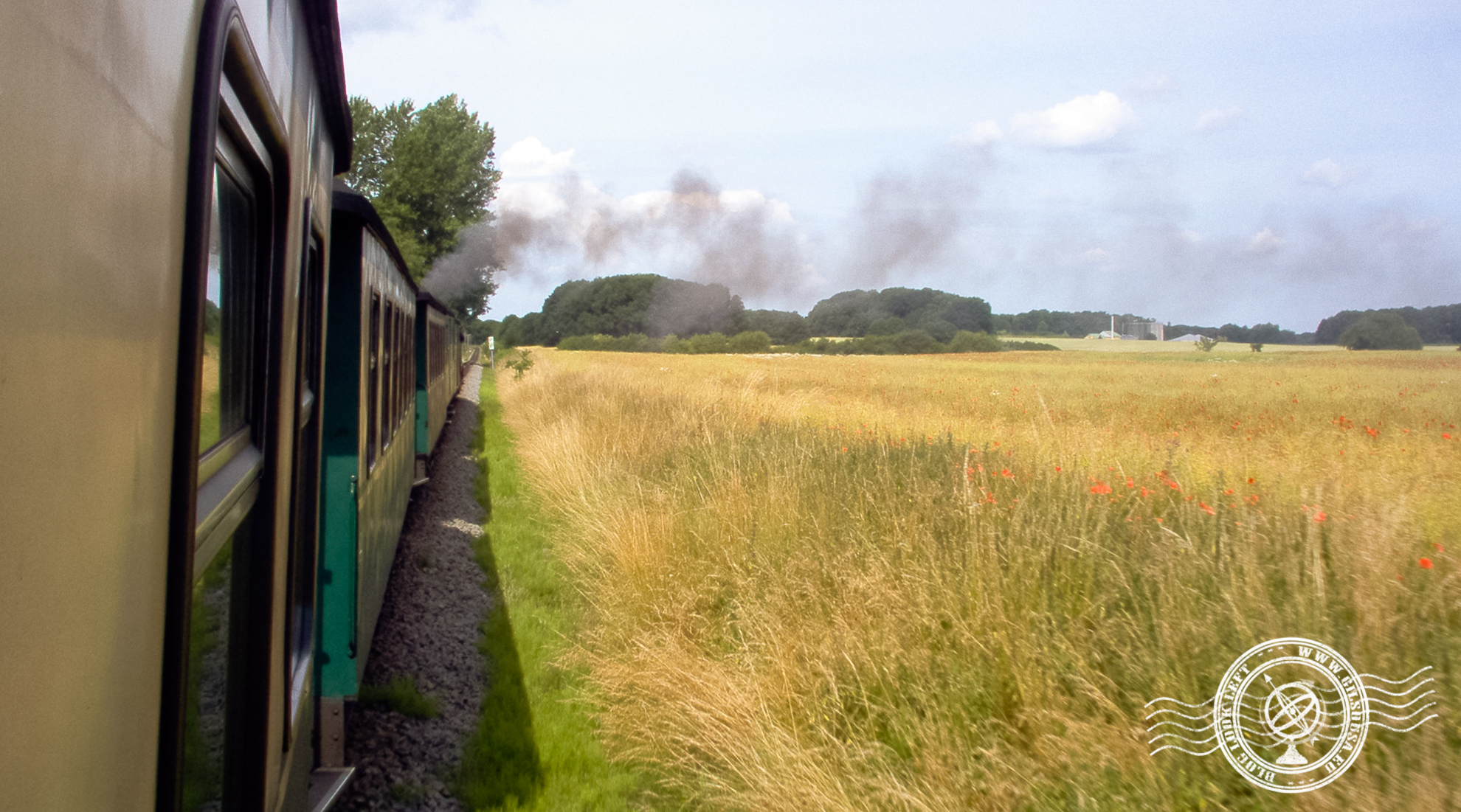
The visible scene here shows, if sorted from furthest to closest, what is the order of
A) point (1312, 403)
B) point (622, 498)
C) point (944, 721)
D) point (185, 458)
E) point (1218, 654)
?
point (1312, 403), point (622, 498), point (944, 721), point (1218, 654), point (185, 458)

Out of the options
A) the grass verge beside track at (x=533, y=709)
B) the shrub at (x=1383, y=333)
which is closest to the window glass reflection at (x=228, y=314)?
the grass verge beside track at (x=533, y=709)

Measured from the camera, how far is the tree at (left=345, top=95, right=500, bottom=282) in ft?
114

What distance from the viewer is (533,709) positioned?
476 centimetres

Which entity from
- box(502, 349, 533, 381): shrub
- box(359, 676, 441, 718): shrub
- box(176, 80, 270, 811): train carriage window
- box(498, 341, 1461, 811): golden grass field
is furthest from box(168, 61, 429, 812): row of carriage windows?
box(502, 349, 533, 381): shrub

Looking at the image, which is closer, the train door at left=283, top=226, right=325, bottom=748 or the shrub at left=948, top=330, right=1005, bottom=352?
the train door at left=283, top=226, right=325, bottom=748

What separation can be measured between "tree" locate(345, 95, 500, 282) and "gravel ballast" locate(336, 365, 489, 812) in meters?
27.8

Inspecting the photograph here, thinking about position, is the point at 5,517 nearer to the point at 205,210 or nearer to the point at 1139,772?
the point at 205,210

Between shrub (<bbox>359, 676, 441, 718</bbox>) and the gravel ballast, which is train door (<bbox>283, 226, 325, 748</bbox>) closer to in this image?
the gravel ballast

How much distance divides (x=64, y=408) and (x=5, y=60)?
0.86 feet

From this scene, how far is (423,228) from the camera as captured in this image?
124 ft

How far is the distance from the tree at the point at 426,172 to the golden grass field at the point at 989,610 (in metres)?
30.6

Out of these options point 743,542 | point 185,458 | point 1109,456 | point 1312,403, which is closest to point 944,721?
point 743,542

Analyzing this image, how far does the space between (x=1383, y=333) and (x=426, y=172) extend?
33.6m

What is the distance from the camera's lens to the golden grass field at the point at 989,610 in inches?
114
